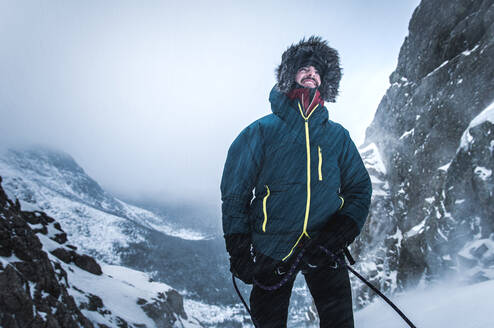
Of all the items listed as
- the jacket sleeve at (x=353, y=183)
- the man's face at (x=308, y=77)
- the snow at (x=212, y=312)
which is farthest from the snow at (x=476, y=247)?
the snow at (x=212, y=312)

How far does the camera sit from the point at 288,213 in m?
2.17

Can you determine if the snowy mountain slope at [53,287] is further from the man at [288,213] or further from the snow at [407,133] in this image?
the snow at [407,133]

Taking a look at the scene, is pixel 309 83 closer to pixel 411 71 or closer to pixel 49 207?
pixel 411 71

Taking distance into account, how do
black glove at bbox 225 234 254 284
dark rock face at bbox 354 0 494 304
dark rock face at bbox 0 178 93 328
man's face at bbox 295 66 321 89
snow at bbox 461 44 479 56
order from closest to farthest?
black glove at bbox 225 234 254 284 → man's face at bbox 295 66 321 89 → dark rock face at bbox 0 178 93 328 → dark rock face at bbox 354 0 494 304 → snow at bbox 461 44 479 56

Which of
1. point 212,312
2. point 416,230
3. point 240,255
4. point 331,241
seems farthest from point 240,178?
point 212,312

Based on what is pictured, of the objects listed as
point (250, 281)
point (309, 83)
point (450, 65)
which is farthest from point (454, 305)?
point (450, 65)

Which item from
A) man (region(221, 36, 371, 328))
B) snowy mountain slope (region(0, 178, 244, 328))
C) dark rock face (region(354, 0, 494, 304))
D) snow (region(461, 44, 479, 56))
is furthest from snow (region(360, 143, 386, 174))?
snowy mountain slope (region(0, 178, 244, 328))

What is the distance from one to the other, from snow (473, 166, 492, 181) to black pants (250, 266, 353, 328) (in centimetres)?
1364

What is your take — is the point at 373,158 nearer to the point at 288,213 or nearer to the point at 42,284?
the point at 288,213

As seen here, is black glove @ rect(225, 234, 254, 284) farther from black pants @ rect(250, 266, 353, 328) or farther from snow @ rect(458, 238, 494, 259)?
snow @ rect(458, 238, 494, 259)

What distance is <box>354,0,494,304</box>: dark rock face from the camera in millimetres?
12570

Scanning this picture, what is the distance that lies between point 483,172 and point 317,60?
13.6 meters

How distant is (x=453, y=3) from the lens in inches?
826

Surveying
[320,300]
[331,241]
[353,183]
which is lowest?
[320,300]
